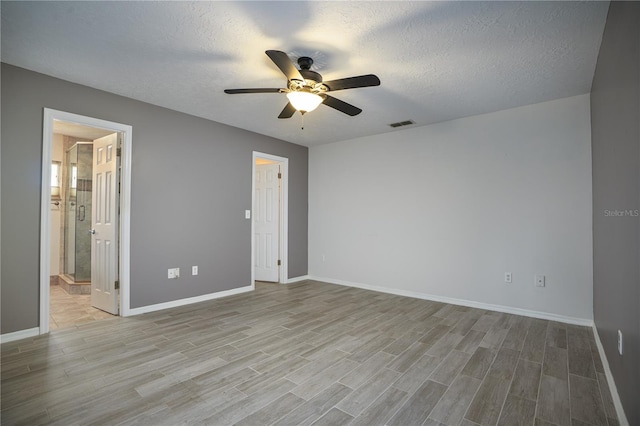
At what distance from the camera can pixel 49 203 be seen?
9.64 feet

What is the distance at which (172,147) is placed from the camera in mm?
3857

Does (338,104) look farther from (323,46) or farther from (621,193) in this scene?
(621,193)

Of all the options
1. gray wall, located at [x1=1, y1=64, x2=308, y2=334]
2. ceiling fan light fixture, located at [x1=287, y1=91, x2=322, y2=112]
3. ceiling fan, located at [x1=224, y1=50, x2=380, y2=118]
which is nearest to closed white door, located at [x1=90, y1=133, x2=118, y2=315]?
gray wall, located at [x1=1, y1=64, x2=308, y2=334]

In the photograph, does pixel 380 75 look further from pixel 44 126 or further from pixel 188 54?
pixel 44 126

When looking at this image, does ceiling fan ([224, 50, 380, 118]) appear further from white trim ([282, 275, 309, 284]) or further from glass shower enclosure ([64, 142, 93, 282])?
glass shower enclosure ([64, 142, 93, 282])

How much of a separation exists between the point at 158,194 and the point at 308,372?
2858mm

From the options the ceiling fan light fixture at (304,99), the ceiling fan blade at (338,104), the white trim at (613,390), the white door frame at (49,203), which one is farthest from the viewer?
the white door frame at (49,203)

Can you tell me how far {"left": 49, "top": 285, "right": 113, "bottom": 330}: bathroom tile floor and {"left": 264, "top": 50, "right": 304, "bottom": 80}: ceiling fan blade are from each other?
11.2ft

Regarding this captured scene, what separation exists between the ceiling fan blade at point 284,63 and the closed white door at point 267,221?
3.16 m

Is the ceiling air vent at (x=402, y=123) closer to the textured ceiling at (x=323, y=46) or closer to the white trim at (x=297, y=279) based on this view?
the textured ceiling at (x=323, y=46)

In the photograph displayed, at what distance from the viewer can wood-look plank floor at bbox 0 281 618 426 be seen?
5.72 feet

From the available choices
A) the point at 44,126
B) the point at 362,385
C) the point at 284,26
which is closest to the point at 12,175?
the point at 44,126

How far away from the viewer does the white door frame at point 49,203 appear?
2.88 metres

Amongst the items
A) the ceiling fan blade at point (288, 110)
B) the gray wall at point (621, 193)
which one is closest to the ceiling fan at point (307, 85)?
the ceiling fan blade at point (288, 110)
